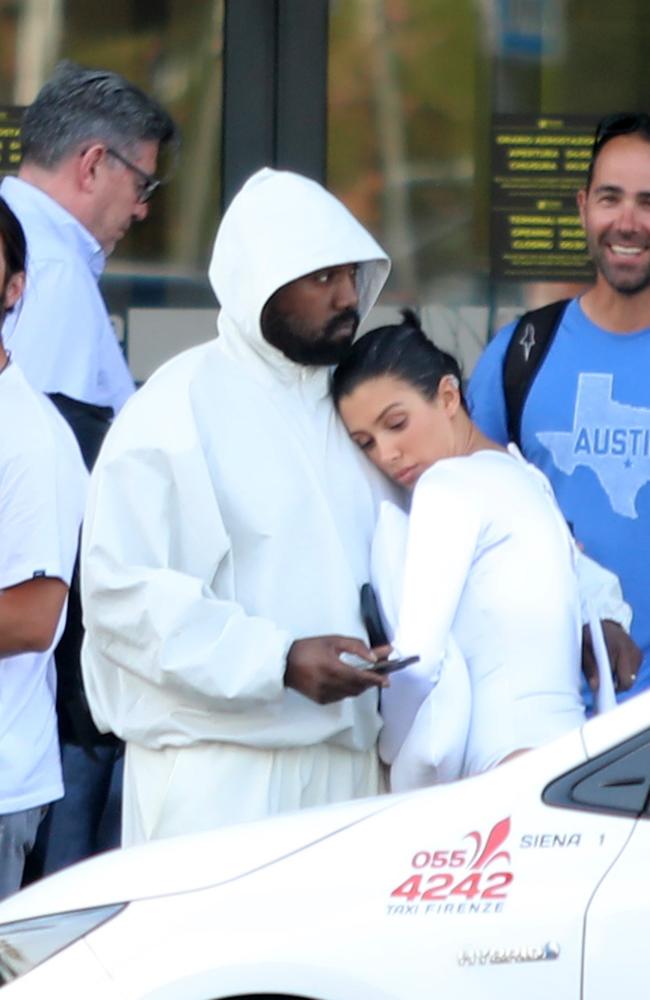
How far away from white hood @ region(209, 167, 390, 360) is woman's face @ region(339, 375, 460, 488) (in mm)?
193

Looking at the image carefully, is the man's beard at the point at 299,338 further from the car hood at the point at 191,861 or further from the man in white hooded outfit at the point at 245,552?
the car hood at the point at 191,861

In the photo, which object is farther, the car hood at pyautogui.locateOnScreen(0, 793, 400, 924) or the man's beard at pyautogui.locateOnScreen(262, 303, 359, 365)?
the man's beard at pyautogui.locateOnScreen(262, 303, 359, 365)

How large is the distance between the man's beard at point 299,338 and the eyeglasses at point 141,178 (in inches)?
54.6

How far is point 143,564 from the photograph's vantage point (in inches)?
158

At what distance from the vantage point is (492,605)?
4.03 meters

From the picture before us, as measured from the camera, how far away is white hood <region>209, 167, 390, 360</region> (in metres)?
4.15

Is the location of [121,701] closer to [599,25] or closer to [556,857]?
[556,857]

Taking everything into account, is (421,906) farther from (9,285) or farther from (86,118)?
(86,118)

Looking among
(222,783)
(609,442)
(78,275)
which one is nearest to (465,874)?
(222,783)

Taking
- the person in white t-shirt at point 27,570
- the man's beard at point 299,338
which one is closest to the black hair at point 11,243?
the person in white t-shirt at point 27,570

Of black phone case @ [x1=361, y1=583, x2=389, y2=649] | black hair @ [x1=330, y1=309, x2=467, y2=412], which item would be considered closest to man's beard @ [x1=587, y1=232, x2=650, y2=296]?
black hair @ [x1=330, y1=309, x2=467, y2=412]

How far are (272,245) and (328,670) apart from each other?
839 millimetres

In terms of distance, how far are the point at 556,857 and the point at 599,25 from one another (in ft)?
14.3

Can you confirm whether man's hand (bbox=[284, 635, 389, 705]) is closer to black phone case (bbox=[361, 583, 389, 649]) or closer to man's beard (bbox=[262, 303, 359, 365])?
black phone case (bbox=[361, 583, 389, 649])
